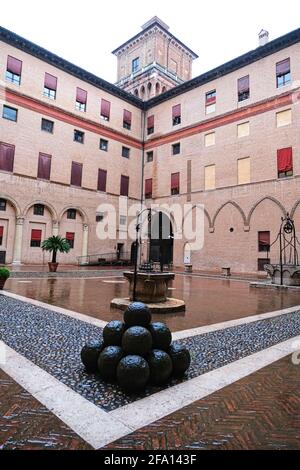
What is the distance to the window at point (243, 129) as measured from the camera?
23125mm

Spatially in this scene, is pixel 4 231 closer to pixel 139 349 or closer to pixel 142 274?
pixel 142 274

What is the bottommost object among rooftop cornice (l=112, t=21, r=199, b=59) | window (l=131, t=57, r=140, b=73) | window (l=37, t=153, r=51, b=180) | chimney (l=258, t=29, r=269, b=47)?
window (l=37, t=153, r=51, b=180)

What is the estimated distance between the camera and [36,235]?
22859 mm

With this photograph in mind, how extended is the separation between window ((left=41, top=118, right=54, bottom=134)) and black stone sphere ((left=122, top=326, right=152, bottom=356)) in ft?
79.4

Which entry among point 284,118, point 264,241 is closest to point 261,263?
point 264,241

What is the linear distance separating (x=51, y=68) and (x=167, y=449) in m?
28.2

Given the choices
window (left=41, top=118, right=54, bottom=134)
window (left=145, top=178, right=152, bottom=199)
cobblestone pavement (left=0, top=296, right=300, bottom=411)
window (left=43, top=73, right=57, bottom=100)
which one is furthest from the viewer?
window (left=145, top=178, right=152, bottom=199)

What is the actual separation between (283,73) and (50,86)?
61.3 ft

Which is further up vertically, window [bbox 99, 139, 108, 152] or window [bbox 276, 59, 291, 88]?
window [bbox 276, 59, 291, 88]

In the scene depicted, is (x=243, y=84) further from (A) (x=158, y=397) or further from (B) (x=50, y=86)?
(A) (x=158, y=397)

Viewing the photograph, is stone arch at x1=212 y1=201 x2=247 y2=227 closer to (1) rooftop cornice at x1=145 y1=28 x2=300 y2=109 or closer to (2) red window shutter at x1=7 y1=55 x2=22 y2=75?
(1) rooftop cornice at x1=145 y1=28 x2=300 y2=109

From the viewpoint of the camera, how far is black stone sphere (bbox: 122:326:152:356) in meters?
3.12

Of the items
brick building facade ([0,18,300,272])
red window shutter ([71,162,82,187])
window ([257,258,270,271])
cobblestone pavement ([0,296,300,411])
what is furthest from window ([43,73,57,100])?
cobblestone pavement ([0,296,300,411])

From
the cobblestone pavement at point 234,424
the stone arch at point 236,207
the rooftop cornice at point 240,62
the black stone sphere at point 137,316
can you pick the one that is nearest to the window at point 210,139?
the rooftop cornice at point 240,62
